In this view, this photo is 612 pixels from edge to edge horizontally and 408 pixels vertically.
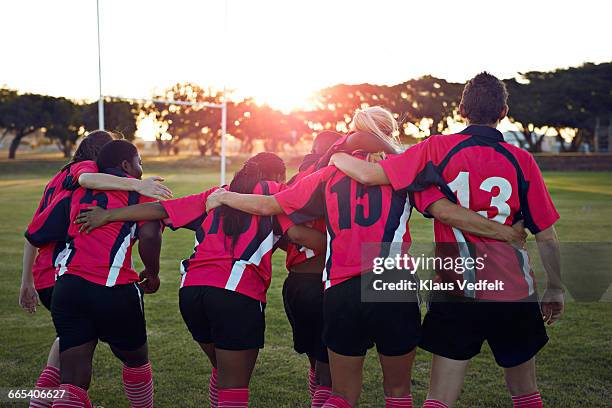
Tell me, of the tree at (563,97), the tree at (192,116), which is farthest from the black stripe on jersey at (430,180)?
the tree at (563,97)

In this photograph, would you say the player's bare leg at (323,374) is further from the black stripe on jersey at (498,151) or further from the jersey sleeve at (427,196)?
the black stripe on jersey at (498,151)

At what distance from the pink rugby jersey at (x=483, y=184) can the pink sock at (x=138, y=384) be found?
193cm

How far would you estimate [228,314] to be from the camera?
3.44 metres

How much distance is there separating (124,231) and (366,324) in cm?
149

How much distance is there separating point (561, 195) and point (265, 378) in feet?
78.2

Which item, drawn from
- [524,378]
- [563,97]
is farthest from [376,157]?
[563,97]

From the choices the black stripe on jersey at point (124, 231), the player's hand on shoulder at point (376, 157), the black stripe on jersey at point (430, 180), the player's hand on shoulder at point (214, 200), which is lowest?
the black stripe on jersey at point (124, 231)

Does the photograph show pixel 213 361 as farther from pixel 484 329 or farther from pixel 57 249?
pixel 484 329

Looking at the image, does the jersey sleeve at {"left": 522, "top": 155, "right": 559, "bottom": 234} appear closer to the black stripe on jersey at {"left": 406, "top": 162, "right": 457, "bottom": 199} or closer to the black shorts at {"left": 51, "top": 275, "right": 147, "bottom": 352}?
the black stripe on jersey at {"left": 406, "top": 162, "right": 457, "bottom": 199}

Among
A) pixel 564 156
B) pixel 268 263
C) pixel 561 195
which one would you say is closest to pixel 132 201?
pixel 268 263

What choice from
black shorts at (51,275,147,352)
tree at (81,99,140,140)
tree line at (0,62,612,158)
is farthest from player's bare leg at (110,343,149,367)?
tree line at (0,62,612,158)

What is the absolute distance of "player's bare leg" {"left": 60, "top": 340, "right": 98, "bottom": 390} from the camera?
3510mm

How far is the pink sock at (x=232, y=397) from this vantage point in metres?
3.39

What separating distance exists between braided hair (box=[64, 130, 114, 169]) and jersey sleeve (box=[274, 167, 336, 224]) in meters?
1.36
